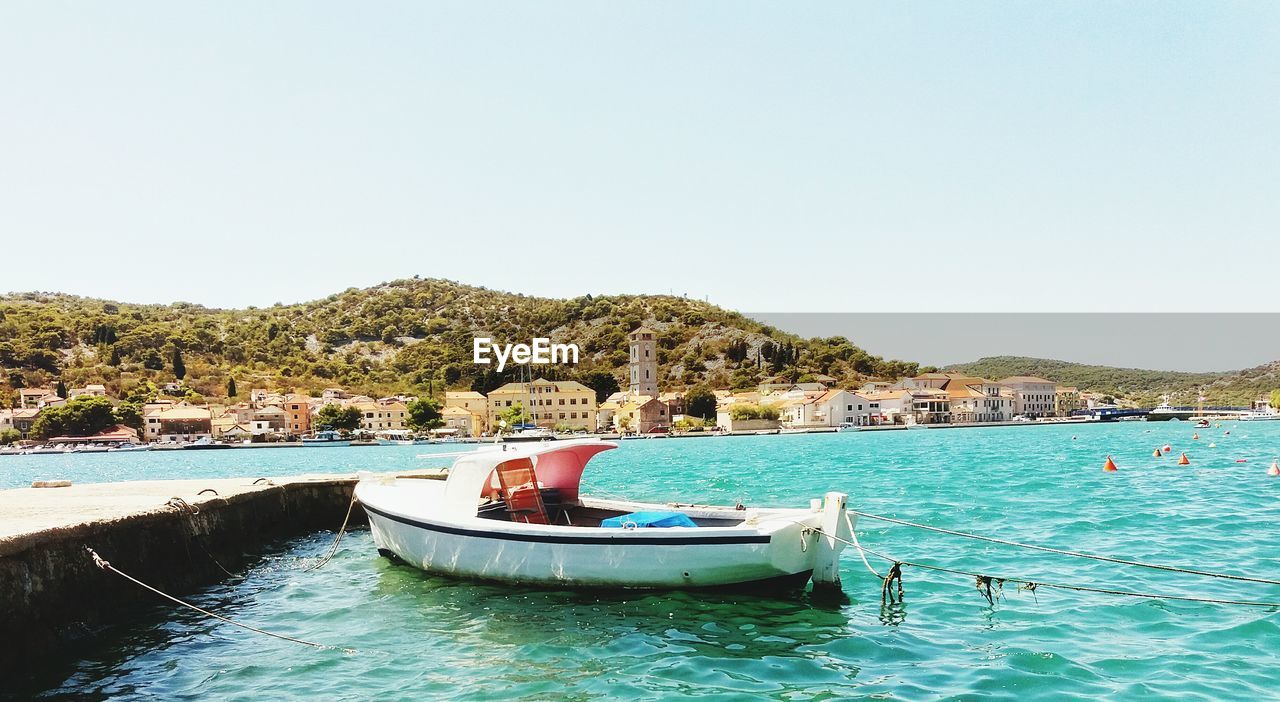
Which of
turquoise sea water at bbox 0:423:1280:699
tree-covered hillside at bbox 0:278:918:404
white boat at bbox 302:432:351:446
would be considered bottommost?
white boat at bbox 302:432:351:446

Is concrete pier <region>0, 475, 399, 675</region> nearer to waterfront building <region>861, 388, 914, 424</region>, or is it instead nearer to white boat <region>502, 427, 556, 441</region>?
white boat <region>502, 427, 556, 441</region>

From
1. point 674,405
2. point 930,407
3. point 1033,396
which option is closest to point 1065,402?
point 1033,396

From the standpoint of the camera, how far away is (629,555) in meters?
11.8

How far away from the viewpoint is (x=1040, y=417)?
550 ft

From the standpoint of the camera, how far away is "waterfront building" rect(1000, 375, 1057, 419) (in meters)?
166

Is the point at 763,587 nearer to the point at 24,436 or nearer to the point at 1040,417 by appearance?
the point at 24,436

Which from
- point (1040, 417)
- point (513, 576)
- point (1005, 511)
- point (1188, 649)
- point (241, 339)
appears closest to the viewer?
point (1188, 649)

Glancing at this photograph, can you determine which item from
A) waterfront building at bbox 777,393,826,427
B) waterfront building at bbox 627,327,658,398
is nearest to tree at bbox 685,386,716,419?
waterfront building at bbox 777,393,826,427

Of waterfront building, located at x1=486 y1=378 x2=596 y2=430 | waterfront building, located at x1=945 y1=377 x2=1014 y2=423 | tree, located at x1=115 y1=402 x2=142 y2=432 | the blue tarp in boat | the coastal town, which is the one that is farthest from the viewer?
waterfront building, located at x1=945 y1=377 x2=1014 y2=423

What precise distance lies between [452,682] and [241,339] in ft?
651

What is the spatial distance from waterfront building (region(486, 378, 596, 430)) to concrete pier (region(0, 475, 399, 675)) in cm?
11699

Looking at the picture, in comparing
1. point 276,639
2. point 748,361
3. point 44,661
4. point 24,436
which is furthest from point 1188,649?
point 748,361

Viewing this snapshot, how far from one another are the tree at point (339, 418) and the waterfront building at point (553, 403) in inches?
821

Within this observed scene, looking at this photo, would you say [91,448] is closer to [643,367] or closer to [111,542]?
[643,367]
